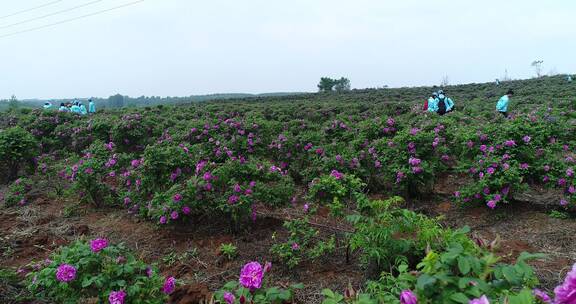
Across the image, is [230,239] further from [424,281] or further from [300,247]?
[424,281]

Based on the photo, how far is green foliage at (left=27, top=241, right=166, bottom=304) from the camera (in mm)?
2242

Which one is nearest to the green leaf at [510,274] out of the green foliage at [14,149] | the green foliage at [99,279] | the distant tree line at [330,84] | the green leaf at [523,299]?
the green leaf at [523,299]

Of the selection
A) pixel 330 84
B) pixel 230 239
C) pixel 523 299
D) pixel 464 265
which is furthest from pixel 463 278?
pixel 330 84

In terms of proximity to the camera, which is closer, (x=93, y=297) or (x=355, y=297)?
(x=355, y=297)

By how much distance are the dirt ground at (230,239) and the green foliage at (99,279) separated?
499 millimetres

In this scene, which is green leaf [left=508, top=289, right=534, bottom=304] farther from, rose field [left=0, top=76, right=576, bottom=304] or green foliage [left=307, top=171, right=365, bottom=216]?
green foliage [left=307, top=171, right=365, bottom=216]

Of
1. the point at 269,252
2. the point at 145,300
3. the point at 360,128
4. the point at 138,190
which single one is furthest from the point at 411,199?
the point at 145,300

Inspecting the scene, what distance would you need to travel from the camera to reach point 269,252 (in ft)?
12.5

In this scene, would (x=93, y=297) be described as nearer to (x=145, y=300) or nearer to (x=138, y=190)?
(x=145, y=300)

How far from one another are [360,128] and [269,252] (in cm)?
340

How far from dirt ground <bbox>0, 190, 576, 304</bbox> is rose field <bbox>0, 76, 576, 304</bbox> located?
0.06ft

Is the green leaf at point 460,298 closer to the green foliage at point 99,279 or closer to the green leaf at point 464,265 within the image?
the green leaf at point 464,265

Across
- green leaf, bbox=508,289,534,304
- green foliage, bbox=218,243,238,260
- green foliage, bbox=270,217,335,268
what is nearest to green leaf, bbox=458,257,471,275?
green leaf, bbox=508,289,534,304

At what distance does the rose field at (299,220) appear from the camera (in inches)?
88.0
